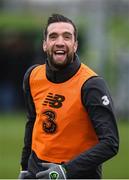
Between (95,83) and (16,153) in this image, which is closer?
(95,83)

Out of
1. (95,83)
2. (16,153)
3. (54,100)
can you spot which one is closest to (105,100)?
(95,83)

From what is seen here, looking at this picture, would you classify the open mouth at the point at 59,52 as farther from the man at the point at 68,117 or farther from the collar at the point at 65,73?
the collar at the point at 65,73

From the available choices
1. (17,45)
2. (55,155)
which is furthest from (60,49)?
(17,45)

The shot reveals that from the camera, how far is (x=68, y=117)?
755 cm

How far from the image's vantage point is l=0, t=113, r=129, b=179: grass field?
16906 mm

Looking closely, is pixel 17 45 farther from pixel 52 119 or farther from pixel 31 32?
pixel 52 119

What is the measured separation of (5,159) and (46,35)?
40.0 ft

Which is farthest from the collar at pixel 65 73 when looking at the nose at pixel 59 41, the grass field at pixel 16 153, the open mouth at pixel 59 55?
the grass field at pixel 16 153

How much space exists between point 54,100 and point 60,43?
47 cm

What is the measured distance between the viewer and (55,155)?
7.64 meters

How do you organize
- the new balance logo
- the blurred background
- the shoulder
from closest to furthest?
1. the shoulder
2. the new balance logo
3. the blurred background

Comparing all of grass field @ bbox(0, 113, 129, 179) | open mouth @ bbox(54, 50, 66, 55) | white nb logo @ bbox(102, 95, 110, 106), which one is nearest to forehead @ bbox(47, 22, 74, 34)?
open mouth @ bbox(54, 50, 66, 55)

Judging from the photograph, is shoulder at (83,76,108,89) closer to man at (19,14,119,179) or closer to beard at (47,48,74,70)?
man at (19,14,119,179)

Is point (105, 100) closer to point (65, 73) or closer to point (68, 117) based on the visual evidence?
point (68, 117)
